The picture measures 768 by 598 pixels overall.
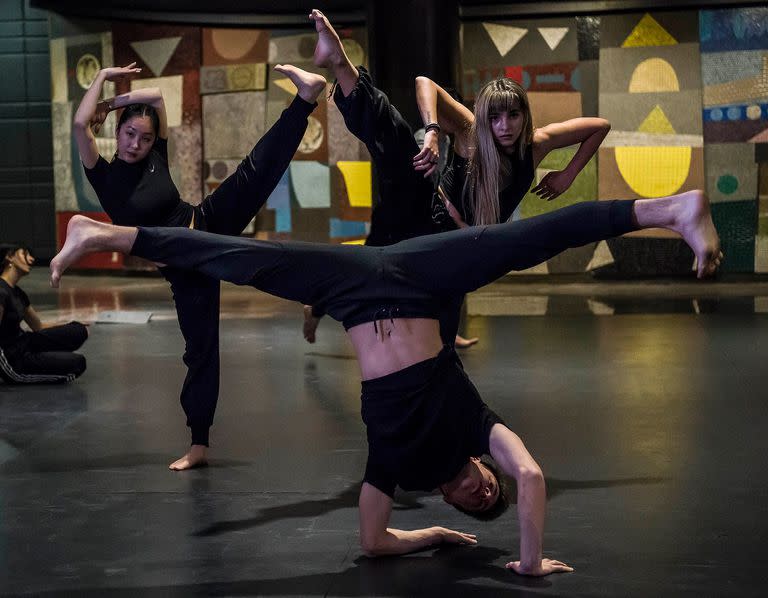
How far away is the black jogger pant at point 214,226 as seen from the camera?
3.49m

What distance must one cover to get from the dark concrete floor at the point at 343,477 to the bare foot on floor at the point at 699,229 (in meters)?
0.71

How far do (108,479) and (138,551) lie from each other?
742mm

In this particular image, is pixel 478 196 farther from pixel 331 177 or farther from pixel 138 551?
pixel 331 177

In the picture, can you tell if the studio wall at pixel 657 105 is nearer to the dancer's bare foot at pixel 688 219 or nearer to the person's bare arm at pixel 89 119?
the person's bare arm at pixel 89 119

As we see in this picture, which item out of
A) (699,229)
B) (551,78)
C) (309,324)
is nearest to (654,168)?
(551,78)

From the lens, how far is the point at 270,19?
33.9 ft

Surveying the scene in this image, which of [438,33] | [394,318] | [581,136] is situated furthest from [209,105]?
[394,318]

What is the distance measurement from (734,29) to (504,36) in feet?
6.38

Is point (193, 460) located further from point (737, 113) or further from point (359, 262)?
point (737, 113)

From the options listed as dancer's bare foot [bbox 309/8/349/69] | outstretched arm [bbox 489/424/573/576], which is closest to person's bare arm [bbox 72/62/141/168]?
dancer's bare foot [bbox 309/8/349/69]

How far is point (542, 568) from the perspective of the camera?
99.0 inches

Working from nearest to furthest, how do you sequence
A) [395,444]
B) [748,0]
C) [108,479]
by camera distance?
[395,444] < [108,479] < [748,0]

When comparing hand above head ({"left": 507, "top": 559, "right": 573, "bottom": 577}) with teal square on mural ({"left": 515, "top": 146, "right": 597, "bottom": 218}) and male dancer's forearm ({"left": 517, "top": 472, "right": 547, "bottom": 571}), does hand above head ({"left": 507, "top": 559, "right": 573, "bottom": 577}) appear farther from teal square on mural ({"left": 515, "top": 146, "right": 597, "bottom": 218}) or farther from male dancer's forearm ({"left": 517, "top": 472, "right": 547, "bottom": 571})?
teal square on mural ({"left": 515, "top": 146, "right": 597, "bottom": 218})

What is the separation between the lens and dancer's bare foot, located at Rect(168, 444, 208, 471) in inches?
141
